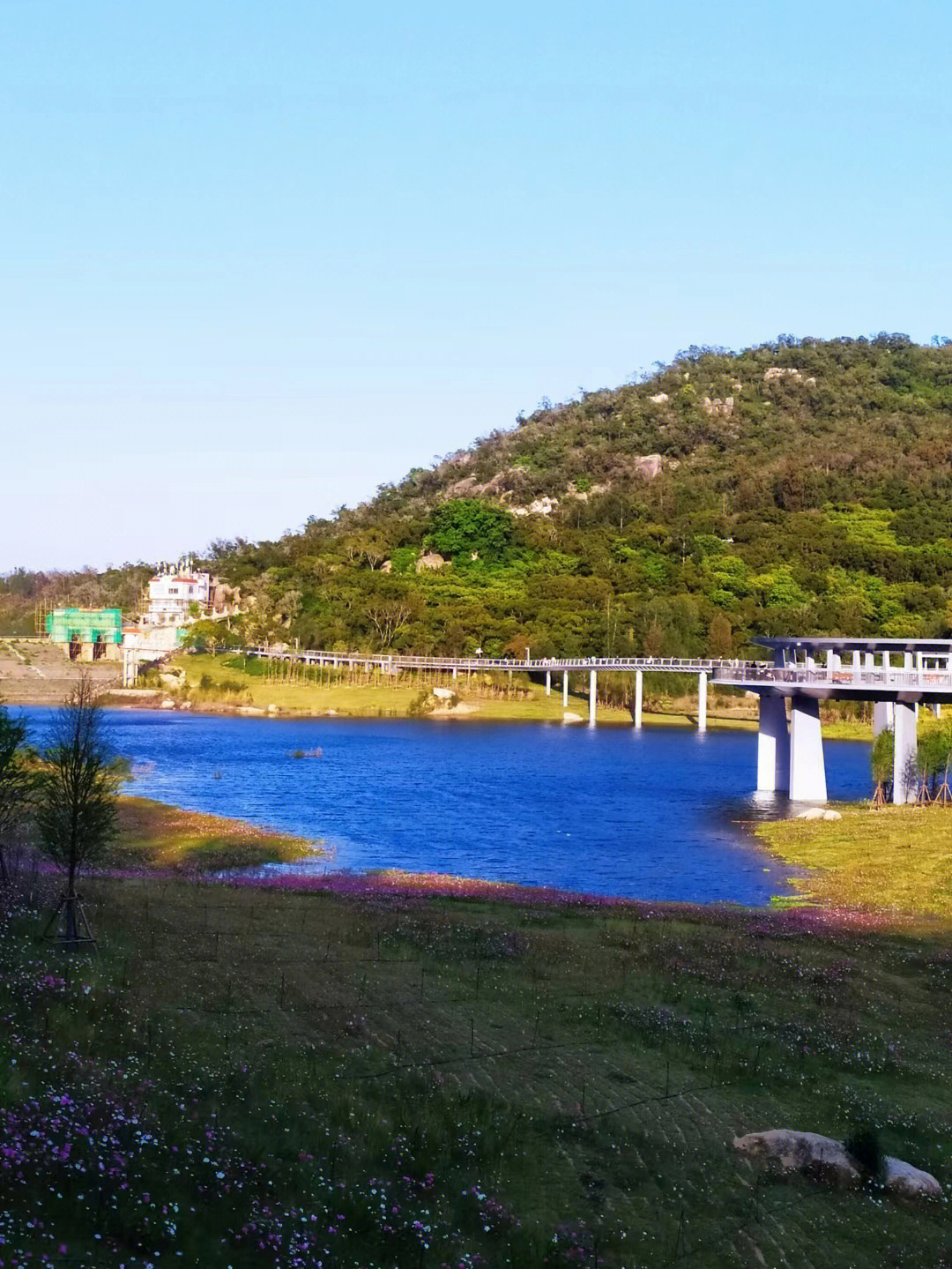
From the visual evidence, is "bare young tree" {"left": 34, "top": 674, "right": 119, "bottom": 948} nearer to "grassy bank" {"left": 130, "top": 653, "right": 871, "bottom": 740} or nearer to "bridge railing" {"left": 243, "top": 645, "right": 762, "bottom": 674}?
"grassy bank" {"left": 130, "top": 653, "right": 871, "bottom": 740}

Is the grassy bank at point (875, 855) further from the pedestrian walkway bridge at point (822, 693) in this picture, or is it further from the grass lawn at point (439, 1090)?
the grass lawn at point (439, 1090)

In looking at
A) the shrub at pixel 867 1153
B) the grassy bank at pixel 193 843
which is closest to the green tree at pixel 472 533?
the grassy bank at pixel 193 843

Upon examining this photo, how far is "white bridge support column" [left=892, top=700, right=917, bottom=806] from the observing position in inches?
2314

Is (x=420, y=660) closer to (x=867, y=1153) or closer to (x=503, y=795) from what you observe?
(x=503, y=795)

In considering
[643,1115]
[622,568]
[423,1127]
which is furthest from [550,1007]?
[622,568]

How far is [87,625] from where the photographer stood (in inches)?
6590

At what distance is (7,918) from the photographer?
23078 millimetres

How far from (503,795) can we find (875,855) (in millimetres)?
25297

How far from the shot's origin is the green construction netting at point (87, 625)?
6575 inches

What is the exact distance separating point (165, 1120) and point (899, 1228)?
8.40 meters

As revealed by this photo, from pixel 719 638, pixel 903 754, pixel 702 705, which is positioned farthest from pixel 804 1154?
pixel 719 638

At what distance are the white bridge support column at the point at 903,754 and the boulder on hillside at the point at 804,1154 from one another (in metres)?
44.5

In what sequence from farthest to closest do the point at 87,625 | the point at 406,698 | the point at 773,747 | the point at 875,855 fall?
the point at 87,625 < the point at 406,698 < the point at 773,747 < the point at 875,855

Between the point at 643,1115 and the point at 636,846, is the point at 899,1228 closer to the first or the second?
the point at 643,1115
